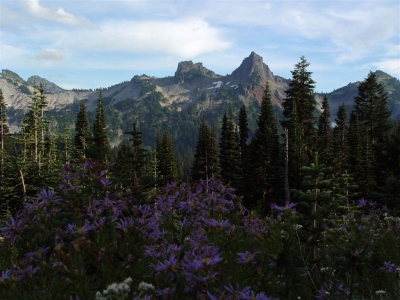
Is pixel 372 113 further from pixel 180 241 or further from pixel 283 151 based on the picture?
pixel 180 241

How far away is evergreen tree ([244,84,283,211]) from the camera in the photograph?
136ft

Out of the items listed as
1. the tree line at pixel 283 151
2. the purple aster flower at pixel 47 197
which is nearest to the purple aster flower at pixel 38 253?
the purple aster flower at pixel 47 197

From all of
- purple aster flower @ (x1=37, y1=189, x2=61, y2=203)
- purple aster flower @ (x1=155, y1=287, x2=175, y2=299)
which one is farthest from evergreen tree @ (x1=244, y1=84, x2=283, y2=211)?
purple aster flower @ (x1=155, y1=287, x2=175, y2=299)

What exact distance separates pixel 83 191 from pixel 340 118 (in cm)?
5414

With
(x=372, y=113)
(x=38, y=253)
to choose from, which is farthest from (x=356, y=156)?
(x=38, y=253)

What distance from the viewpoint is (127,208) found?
336 cm

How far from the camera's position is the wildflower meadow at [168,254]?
2.35m

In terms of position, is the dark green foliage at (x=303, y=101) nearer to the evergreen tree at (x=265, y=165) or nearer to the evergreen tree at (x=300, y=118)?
the evergreen tree at (x=300, y=118)

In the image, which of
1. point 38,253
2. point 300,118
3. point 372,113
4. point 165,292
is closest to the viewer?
point 165,292

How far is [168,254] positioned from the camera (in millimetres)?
2662

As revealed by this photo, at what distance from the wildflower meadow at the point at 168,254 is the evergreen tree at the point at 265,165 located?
36.8m

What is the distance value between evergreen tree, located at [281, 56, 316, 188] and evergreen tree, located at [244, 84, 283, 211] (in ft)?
14.6

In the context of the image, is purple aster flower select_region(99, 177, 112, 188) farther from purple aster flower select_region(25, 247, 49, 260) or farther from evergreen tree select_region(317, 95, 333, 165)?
evergreen tree select_region(317, 95, 333, 165)

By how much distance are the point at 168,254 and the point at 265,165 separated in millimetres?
40510
